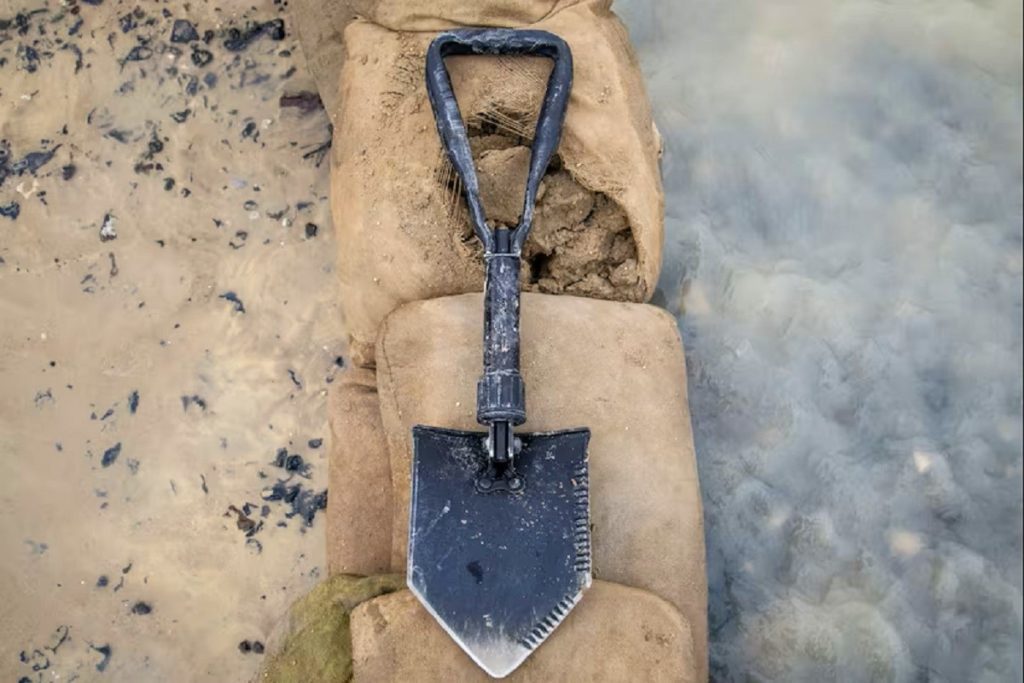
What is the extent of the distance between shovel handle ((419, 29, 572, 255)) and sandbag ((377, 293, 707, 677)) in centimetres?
29

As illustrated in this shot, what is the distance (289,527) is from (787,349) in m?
1.68

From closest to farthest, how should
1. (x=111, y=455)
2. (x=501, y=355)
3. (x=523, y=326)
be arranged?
(x=501, y=355) → (x=523, y=326) → (x=111, y=455)

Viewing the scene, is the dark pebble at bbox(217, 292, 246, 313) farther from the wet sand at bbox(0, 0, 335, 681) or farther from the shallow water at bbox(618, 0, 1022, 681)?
the shallow water at bbox(618, 0, 1022, 681)

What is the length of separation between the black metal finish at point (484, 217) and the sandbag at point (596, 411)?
0.19m

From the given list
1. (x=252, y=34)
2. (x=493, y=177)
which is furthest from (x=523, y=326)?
(x=252, y=34)

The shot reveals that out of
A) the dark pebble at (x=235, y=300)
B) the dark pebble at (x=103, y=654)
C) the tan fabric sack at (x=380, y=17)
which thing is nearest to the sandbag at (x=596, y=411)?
the dark pebble at (x=235, y=300)

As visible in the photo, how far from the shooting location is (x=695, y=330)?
9.95 feet

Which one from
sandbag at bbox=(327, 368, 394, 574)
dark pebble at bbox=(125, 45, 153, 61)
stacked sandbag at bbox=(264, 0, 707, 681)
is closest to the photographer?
stacked sandbag at bbox=(264, 0, 707, 681)

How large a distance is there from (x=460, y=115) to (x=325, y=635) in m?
1.43

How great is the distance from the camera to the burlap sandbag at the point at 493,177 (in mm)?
2576

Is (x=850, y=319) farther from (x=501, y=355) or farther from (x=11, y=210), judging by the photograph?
(x=11, y=210)

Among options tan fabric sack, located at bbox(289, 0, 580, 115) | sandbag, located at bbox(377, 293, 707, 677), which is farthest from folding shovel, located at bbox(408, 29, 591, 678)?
tan fabric sack, located at bbox(289, 0, 580, 115)

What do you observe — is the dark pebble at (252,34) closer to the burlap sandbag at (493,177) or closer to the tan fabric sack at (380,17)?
the tan fabric sack at (380,17)

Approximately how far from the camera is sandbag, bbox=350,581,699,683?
7.60 ft
